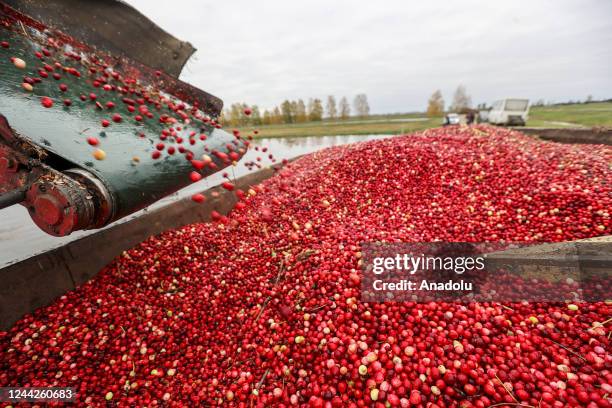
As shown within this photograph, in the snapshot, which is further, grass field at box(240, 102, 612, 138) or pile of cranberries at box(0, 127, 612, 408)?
grass field at box(240, 102, 612, 138)

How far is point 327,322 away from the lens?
260 cm

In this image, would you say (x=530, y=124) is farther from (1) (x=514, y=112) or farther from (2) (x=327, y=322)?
(2) (x=327, y=322)

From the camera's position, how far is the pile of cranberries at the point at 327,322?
203 cm

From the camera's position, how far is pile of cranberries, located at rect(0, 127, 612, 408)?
2.03 meters

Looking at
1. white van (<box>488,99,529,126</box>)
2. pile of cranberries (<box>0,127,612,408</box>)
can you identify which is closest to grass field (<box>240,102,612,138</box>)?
white van (<box>488,99,529,126</box>)

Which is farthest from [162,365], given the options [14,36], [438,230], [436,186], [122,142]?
[436,186]

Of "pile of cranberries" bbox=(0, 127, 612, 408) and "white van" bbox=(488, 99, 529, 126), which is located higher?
"white van" bbox=(488, 99, 529, 126)

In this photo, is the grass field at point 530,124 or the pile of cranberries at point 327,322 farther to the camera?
the grass field at point 530,124

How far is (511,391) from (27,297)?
4580mm

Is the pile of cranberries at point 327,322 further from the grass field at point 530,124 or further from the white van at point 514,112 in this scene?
the white van at point 514,112

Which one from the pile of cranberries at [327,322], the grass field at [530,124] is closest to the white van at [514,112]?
the grass field at [530,124]

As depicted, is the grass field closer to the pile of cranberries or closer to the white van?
the white van

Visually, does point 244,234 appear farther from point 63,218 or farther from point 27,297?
point 63,218

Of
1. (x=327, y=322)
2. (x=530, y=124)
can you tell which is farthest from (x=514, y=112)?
(x=327, y=322)
